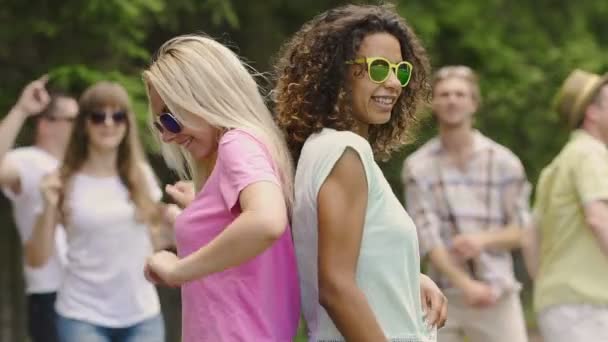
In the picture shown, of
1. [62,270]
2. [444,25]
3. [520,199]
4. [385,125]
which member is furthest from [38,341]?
[444,25]

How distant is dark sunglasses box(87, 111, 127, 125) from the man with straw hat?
6.30 feet

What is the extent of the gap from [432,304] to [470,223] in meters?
3.33

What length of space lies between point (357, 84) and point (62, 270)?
4.02 m

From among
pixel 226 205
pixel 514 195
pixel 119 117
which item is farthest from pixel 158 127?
pixel 514 195

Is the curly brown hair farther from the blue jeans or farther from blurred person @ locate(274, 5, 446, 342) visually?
the blue jeans

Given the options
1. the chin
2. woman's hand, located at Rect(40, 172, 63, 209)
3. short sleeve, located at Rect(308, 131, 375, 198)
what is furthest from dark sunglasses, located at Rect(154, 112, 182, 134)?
woman's hand, located at Rect(40, 172, 63, 209)

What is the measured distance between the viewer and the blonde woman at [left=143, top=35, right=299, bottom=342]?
3.54m

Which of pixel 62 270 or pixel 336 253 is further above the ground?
pixel 336 253

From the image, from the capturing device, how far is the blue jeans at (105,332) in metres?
6.54

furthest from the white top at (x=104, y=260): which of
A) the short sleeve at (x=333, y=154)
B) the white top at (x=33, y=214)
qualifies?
the short sleeve at (x=333, y=154)

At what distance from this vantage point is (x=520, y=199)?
7.41 meters

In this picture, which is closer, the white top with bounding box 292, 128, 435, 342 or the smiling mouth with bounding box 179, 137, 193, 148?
the white top with bounding box 292, 128, 435, 342

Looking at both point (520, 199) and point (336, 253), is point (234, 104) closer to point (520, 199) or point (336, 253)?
point (336, 253)

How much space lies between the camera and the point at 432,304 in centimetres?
404
